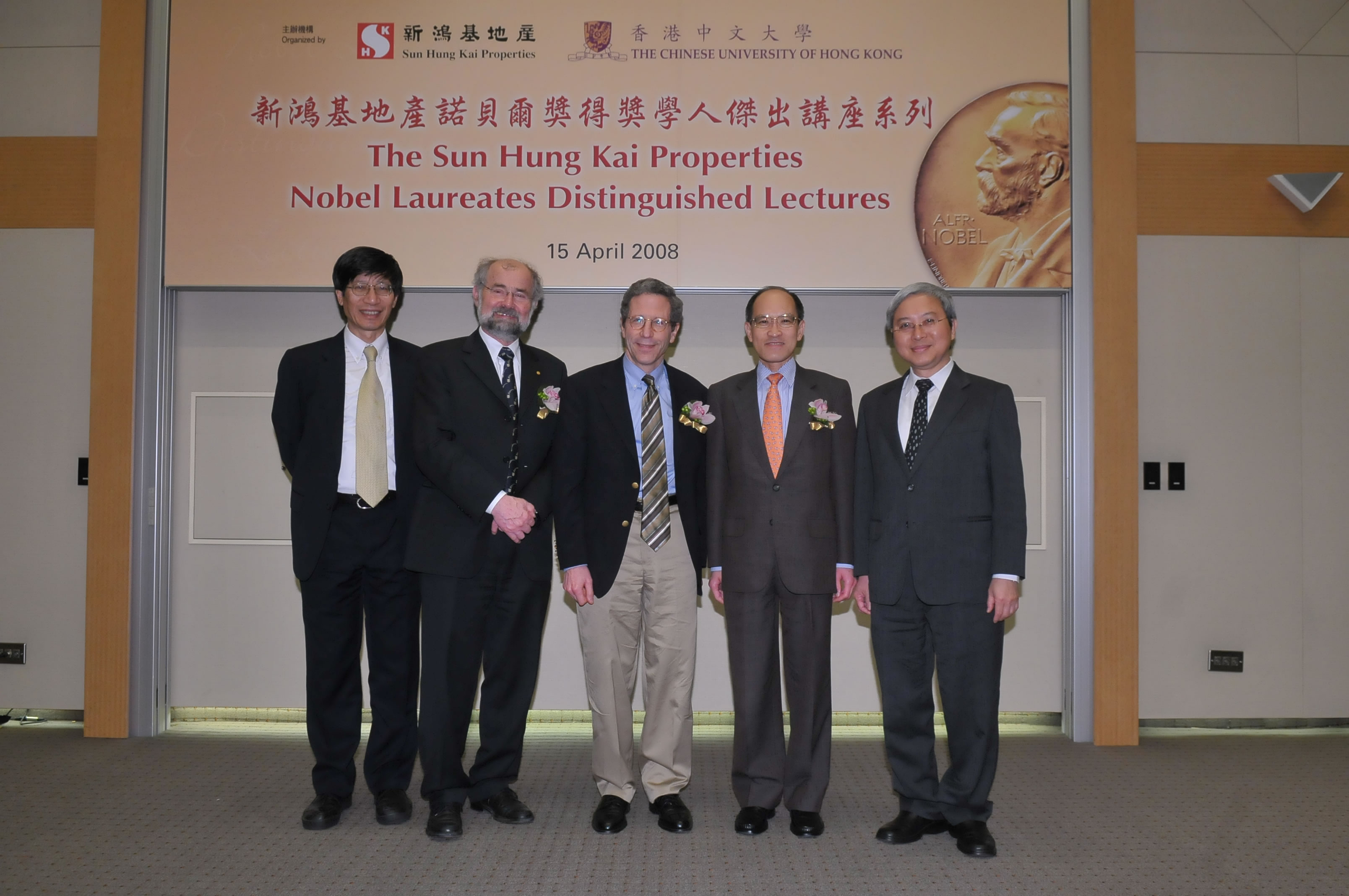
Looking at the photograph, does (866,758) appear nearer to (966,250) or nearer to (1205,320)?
(966,250)

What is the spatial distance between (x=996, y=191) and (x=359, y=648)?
3300 millimetres

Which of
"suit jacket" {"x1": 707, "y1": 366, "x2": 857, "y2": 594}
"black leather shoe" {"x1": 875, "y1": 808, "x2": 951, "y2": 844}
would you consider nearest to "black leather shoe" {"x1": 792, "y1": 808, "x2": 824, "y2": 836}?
"black leather shoe" {"x1": 875, "y1": 808, "x2": 951, "y2": 844}

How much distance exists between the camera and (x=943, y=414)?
2.76m

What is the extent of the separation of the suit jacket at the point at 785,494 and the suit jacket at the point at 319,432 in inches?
41.6

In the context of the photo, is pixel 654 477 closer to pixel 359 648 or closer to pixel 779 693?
pixel 779 693

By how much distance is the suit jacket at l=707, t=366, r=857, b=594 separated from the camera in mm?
2803

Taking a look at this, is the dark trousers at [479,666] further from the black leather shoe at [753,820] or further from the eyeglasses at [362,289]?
the eyeglasses at [362,289]

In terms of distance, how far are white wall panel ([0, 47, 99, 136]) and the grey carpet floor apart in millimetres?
2885

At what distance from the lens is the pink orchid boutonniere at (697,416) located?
286 centimetres

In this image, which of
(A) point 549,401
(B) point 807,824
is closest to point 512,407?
(A) point 549,401

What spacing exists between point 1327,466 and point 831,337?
2473 mm

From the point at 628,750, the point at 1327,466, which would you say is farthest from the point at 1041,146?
the point at 628,750

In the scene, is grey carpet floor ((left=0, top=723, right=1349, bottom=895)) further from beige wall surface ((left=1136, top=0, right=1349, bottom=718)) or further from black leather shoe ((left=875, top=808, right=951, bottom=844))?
beige wall surface ((left=1136, top=0, right=1349, bottom=718))

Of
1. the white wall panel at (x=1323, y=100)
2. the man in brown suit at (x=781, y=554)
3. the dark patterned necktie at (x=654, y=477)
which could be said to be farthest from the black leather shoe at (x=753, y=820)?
the white wall panel at (x=1323, y=100)
